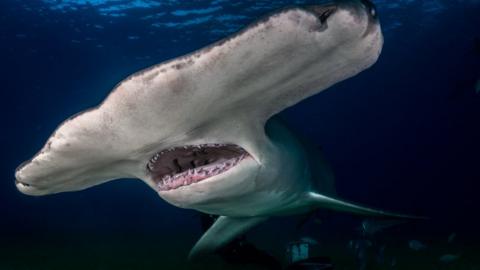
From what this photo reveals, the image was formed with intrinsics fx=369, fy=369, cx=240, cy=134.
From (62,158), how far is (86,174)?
1.50 ft

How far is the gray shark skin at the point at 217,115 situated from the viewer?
5.99 ft

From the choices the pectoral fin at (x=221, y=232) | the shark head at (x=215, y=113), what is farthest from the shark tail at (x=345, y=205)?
the shark head at (x=215, y=113)

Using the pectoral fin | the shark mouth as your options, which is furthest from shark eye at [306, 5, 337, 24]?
the pectoral fin

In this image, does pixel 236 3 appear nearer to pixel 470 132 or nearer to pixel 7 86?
pixel 7 86

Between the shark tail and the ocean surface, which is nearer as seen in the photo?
the shark tail

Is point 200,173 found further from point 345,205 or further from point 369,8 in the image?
point 345,205

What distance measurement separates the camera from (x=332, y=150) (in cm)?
10481

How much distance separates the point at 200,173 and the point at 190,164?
0.85 feet

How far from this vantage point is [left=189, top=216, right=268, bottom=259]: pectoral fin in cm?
523

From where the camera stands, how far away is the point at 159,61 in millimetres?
27500

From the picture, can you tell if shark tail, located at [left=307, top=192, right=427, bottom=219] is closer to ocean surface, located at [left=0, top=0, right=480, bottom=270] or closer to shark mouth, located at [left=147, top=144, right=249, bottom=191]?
shark mouth, located at [left=147, top=144, right=249, bottom=191]

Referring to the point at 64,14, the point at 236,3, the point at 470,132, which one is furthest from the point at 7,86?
the point at 470,132

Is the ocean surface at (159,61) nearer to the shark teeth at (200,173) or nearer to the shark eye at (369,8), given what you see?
the shark teeth at (200,173)

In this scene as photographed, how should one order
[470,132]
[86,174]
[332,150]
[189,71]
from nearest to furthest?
[189,71]
[86,174]
[470,132]
[332,150]
